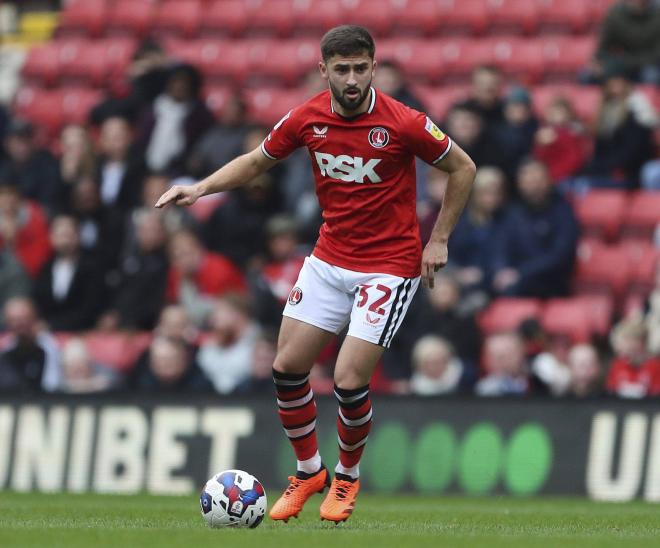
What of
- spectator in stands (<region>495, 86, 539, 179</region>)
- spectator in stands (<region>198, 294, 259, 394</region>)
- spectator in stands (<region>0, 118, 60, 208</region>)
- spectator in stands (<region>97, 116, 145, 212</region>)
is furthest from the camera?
spectator in stands (<region>0, 118, 60, 208</region>)

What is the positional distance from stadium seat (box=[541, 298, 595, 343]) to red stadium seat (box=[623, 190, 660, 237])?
48.7 inches

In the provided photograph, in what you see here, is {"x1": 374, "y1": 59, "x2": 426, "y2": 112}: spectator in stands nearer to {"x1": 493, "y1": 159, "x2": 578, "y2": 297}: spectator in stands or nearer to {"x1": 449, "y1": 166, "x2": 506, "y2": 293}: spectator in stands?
{"x1": 449, "y1": 166, "x2": 506, "y2": 293}: spectator in stands

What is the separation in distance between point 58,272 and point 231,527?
749 centimetres

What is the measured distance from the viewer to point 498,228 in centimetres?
1333

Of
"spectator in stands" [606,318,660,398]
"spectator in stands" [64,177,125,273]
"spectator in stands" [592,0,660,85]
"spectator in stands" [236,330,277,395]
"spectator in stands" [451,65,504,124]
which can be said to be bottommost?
"spectator in stands" [236,330,277,395]

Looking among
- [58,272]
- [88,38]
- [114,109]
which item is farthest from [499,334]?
[88,38]

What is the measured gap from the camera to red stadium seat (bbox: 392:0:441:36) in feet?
57.3

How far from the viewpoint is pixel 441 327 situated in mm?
12680

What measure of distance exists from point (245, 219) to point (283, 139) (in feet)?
20.5

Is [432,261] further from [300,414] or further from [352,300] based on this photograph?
[300,414]

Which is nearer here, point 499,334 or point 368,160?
point 368,160

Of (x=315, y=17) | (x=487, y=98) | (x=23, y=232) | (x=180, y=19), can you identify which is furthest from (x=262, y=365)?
(x=180, y=19)

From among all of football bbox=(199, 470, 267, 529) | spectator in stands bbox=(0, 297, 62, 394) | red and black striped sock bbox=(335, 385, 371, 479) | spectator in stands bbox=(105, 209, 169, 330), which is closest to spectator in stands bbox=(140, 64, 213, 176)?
spectator in stands bbox=(105, 209, 169, 330)

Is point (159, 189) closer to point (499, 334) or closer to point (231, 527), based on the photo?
point (499, 334)
